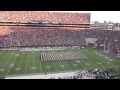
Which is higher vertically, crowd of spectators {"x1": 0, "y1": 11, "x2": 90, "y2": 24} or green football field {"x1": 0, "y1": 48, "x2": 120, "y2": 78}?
crowd of spectators {"x1": 0, "y1": 11, "x2": 90, "y2": 24}

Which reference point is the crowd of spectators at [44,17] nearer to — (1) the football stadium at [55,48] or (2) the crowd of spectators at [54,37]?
(1) the football stadium at [55,48]

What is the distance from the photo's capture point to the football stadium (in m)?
13.6

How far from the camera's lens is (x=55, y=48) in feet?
75.3

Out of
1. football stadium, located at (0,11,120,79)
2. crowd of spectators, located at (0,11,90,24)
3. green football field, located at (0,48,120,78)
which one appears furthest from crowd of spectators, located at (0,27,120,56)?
green football field, located at (0,48,120,78)

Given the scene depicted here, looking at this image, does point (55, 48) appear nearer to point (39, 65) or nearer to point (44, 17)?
point (39, 65)

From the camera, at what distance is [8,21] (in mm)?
30641

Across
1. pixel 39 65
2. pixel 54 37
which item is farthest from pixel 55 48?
pixel 39 65

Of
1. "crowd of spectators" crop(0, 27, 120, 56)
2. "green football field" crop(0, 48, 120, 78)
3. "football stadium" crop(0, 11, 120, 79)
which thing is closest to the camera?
"football stadium" crop(0, 11, 120, 79)

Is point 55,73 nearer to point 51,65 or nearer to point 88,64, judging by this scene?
point 51,65

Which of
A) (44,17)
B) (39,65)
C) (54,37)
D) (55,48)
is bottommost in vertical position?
(55,48)

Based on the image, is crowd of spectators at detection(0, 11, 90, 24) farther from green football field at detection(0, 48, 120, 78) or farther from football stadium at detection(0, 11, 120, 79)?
green football field at detection(0, 48, 120, 78)

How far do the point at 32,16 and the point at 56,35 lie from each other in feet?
21.1

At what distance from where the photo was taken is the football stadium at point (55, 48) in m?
13.6
